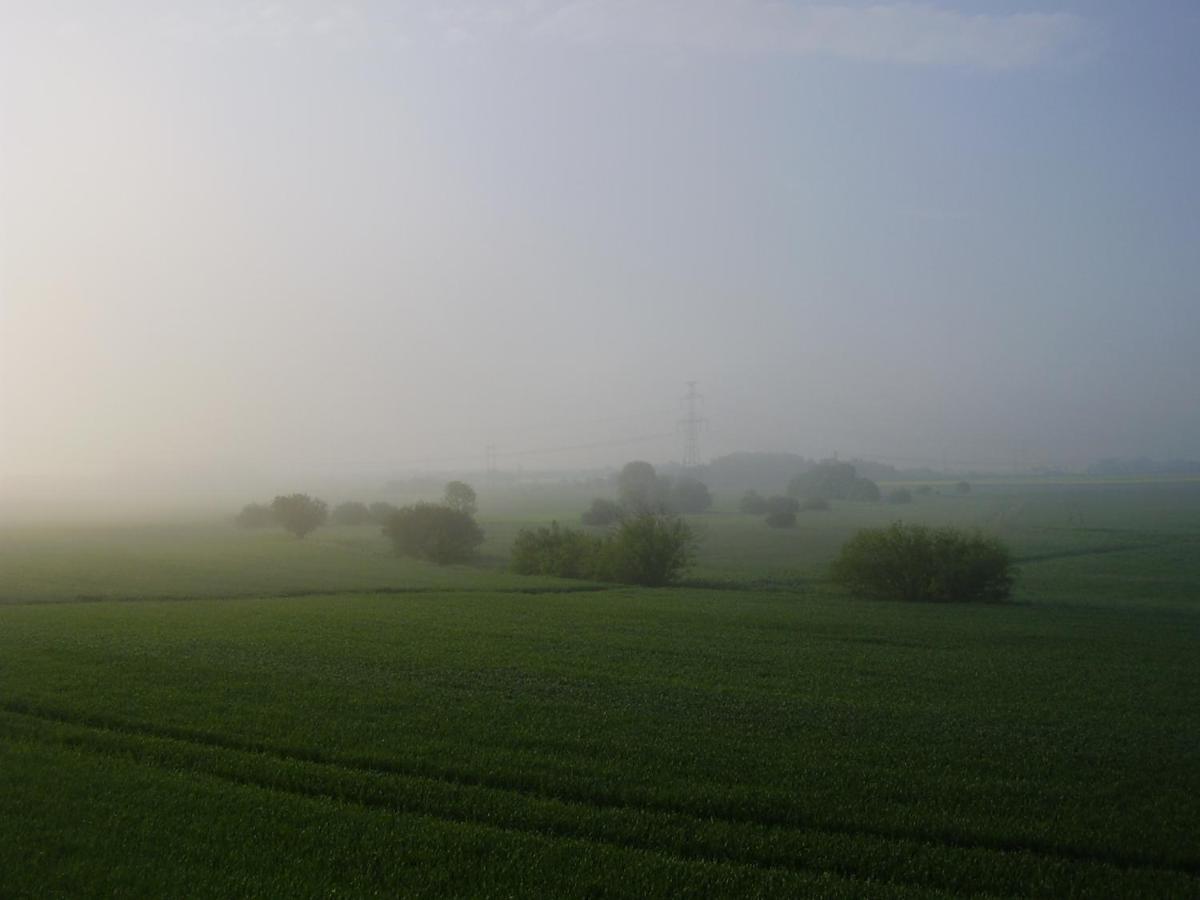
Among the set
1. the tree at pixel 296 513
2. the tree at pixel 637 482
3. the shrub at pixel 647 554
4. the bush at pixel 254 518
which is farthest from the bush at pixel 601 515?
the bush at pixel 254 518

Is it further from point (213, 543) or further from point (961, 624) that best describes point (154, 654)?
point (213, 543)

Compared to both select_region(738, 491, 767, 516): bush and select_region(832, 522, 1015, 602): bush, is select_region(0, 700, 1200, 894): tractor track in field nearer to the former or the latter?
select_region(832, 522, 1015, 602): bush

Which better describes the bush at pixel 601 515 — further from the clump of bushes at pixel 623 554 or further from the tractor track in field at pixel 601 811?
the tractor track in field at pixel 601 811

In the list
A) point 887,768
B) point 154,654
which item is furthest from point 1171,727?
point 154,654

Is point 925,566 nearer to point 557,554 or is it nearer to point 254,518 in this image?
point 557,554

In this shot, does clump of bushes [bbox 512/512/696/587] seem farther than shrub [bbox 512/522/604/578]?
No

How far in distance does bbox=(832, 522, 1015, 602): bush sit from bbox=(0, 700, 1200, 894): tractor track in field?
38.9 meters

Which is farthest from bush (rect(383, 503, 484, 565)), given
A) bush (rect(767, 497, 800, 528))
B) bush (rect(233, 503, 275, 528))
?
bush (rect(233, 503, 275, 528))

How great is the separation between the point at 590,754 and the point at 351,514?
398 feet

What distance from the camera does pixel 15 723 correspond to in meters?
16.2

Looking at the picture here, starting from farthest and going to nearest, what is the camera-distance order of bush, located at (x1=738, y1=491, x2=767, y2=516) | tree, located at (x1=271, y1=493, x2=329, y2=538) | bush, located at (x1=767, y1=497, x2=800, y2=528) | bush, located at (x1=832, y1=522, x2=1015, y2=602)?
bush, located at (x1=738, y1=491, x2=767, y2=516), bush, located at (x1=767, y1=497, x2=800, y2=528), tree, located at (x1=271, y1=493, x2=329, y2=538), bush, located at (x1=832, y1=522, x2=1015, y2=602)

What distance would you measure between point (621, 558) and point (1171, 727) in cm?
4500

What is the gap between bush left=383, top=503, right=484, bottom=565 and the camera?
3253 inches

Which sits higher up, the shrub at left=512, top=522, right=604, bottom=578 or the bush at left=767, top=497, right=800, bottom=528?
the bush at left=767, top=497, right=800, bottom=528
